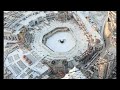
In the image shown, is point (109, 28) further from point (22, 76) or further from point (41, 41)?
point (22, 76)

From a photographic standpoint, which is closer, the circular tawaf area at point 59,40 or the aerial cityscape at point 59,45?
the aerial cityscape at point 59,45

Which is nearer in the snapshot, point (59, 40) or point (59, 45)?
point (59, 45)


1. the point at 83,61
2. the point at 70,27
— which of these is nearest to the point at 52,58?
the point at 83,61

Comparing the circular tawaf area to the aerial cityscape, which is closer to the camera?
the aerial cityscape

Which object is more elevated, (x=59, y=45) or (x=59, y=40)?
(x=59, y=40)
